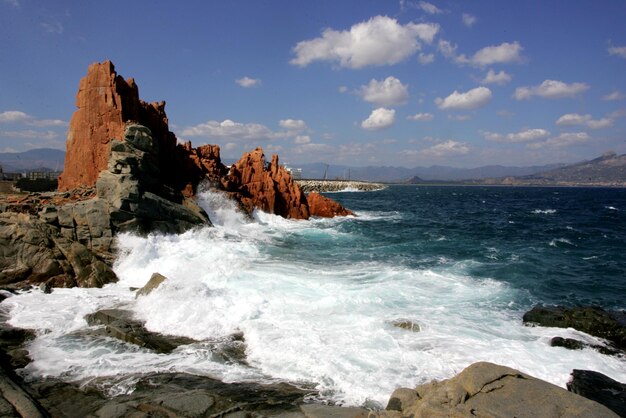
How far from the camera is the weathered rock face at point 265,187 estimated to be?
132 ft

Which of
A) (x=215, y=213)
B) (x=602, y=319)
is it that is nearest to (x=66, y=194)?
(x=215, y=213)

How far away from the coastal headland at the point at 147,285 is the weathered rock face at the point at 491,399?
0.07 feet

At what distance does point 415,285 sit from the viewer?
17.4 metres

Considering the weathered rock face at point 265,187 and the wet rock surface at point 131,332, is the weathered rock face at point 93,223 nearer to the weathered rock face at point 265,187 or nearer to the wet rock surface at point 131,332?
the wet rock surface at point 131,332

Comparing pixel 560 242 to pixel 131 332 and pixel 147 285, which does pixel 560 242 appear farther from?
pixel 131 332

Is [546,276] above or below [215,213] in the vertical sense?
below

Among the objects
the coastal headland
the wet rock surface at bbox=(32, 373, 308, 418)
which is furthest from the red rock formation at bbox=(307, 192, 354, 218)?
the wet rock surface at bbox=(32, 373, 308, 418)

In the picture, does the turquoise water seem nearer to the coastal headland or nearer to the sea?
the sea

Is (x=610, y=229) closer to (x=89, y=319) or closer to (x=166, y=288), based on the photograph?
(x=166, y=288)

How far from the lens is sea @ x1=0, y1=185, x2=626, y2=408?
→ 9.31 metres

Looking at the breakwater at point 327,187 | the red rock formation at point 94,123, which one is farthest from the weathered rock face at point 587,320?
the breakwater at point 327,187

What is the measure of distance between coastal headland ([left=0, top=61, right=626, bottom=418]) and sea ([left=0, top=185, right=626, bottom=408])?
461mm

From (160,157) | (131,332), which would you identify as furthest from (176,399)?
(160,157)

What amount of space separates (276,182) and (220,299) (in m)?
30.7
